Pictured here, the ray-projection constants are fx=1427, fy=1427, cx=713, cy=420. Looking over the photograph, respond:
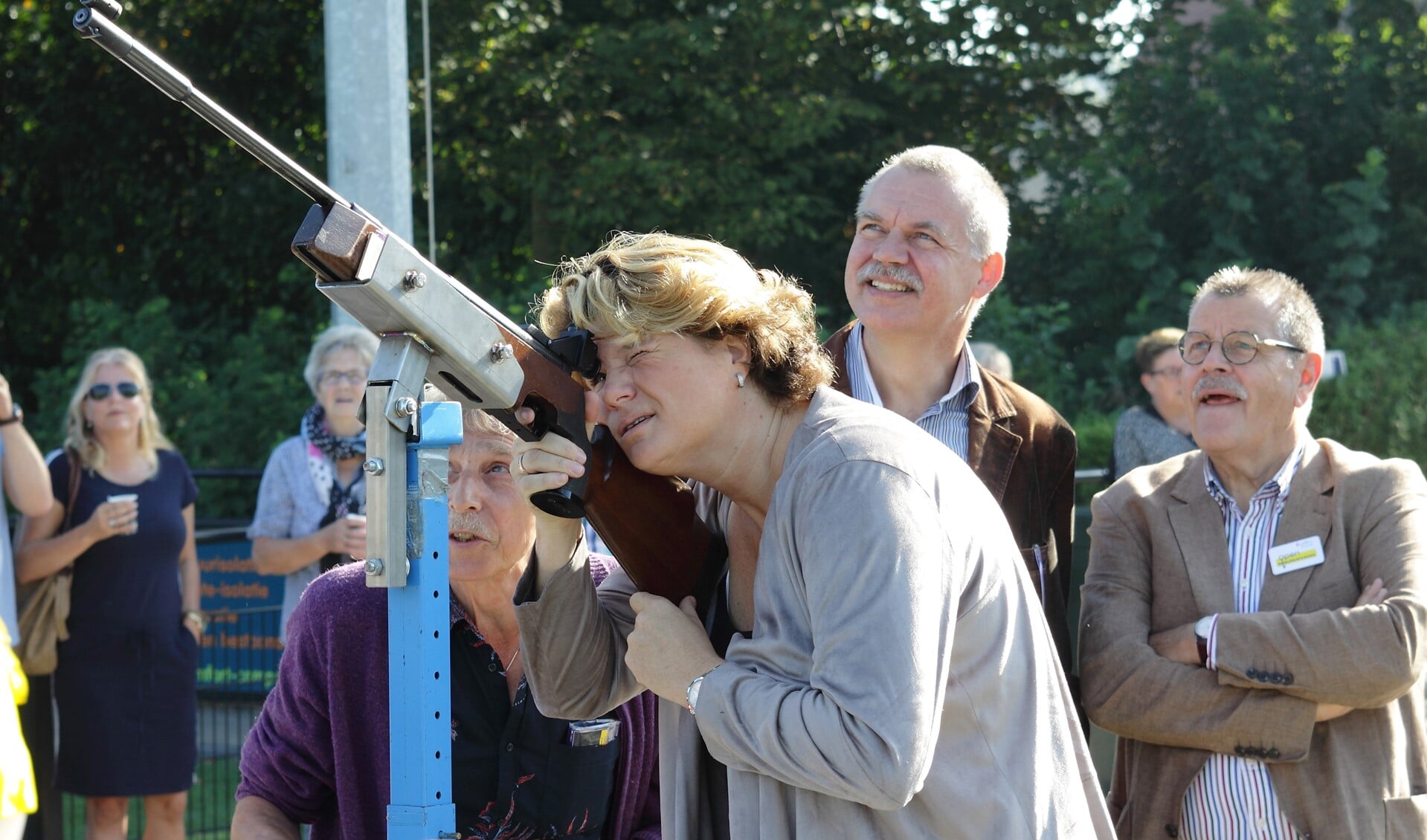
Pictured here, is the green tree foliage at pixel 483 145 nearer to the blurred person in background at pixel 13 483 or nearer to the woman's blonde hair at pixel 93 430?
the woman's blonde hair at pixel 93 430

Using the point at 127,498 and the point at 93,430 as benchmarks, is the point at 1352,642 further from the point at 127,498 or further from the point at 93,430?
the point at 93,430

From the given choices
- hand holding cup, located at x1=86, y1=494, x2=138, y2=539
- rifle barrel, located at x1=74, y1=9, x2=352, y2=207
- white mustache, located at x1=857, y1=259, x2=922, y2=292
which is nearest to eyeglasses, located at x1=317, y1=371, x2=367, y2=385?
hand holding cup, located at x1=86, y1=494, x2=138, y2=539

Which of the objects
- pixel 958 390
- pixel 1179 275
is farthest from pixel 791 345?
pixel 1179 275

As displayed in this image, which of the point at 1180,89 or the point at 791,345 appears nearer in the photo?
the point at 791,345

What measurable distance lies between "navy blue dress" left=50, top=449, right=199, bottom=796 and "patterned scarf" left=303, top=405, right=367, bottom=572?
0.64 meters

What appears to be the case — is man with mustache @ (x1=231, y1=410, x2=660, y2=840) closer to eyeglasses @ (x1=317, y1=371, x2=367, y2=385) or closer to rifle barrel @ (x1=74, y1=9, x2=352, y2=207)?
rifle barrel @ (x1=74, y1=9, x2=352, y2=207)

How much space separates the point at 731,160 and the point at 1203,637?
372 inches

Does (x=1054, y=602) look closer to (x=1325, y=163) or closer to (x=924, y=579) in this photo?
(x=924, y=579)

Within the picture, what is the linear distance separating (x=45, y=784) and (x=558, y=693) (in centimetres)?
412

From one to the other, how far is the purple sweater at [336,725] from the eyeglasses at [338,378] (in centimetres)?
300

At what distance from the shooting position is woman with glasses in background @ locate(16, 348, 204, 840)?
214 inches

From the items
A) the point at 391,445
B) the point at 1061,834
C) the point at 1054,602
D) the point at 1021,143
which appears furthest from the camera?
the point at 1021,143

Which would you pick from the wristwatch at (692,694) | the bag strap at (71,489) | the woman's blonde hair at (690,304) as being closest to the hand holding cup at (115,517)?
the bag strap at (71,489)

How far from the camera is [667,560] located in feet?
7.74
